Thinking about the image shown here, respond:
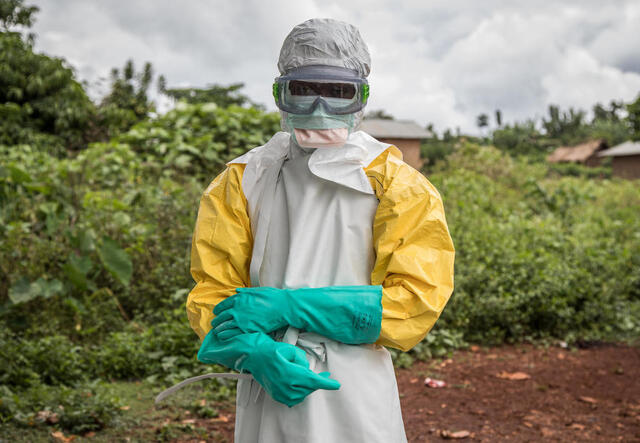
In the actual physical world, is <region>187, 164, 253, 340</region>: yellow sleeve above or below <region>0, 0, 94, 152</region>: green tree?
below

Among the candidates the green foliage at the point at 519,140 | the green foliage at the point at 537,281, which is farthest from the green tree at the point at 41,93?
the green foliage at the point at 519,140

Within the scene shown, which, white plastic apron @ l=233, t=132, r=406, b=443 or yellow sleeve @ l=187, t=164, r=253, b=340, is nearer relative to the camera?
white plastic apron @ l=233, t=132, r=406, b=443

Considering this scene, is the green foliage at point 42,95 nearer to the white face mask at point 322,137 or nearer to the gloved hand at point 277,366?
the white face mask at point 322,137

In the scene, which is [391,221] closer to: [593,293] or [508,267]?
[508,267]

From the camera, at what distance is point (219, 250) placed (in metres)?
1.77

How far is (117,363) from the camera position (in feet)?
13.8

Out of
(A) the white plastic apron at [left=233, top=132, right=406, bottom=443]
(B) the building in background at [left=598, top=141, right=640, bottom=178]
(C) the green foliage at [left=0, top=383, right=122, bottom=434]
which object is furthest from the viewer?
(B) the building in background at [left=598, top=141, right=640, bottom=178]

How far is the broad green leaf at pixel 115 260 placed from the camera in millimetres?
4742

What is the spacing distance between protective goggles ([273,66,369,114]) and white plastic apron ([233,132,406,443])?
4.7 inches

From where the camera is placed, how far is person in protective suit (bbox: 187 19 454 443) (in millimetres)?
1573

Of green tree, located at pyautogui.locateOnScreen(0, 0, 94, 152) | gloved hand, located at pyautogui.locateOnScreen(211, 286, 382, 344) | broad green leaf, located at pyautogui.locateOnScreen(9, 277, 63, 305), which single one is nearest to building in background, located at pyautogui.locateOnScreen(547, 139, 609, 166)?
green tree, located at pyautogui.locateOnScreen(0, 0, 94, 152)

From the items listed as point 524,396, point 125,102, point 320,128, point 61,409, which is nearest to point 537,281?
point 524,396

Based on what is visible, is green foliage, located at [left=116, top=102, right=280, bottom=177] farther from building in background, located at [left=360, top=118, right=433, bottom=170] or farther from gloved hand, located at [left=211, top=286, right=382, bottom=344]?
building in background, located at [left=360, top=118, right=433, bottom=170]

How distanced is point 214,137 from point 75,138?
2.99 meters
